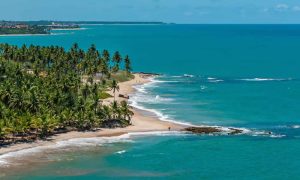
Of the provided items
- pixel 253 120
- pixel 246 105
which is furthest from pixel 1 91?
pixel 246 105

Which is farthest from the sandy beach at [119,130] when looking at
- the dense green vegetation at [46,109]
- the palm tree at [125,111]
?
the dense green vegetation at [46,109]

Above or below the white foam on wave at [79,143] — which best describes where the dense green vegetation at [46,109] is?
above

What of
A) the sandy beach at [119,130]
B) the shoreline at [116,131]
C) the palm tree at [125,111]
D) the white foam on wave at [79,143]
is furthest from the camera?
the palm tree at [125,111]

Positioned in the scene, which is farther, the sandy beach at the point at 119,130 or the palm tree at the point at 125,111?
the palm tree at the point at 125,111

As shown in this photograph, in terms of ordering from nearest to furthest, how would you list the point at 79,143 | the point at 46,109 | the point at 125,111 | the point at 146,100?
the point at 79,143 → the point at 46,109 → the point at 125,111 → the point at 146,100

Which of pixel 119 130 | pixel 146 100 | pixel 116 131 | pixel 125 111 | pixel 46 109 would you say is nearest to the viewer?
pixel 46 109

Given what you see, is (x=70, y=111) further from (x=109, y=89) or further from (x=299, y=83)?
(x=299, y=83)

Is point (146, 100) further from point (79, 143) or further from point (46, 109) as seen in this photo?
point (79, 143)

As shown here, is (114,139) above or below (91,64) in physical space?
below

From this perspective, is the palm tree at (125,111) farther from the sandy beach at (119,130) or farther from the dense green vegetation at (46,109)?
the sandy beach at (119,130)

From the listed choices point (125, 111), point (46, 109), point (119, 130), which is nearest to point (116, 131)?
point (119, 130)

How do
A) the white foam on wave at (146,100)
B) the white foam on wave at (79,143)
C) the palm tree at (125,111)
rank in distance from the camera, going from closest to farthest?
the white foam on wave at (79,143) < the palm tree at (125,111) < the white foam on wave at (146,100)
